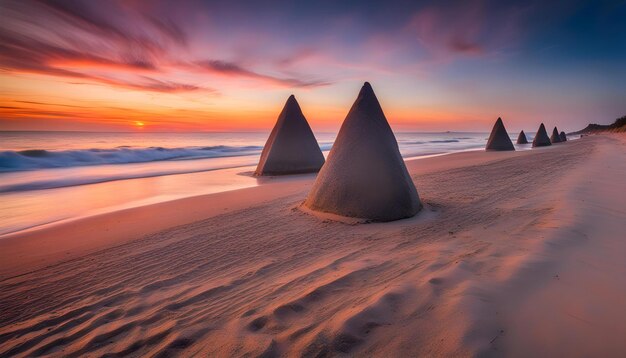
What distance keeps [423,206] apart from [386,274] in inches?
122

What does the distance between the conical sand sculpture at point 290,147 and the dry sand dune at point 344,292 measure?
6.95 m

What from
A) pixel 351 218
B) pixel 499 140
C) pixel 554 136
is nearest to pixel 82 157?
pixel 351 218

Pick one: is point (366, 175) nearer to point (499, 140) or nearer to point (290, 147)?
point (290, 147)

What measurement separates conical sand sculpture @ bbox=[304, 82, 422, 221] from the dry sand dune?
0.39 meters

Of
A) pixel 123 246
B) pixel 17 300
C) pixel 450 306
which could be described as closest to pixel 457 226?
pixel 450 306

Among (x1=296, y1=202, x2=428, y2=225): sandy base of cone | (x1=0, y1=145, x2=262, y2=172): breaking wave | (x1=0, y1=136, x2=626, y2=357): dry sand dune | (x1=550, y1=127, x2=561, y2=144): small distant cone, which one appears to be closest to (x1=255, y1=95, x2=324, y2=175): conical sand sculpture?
(x1=296, y1=202, x2=428, y2=225): sandy base of cone

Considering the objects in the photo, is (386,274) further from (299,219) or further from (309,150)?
(309,150)

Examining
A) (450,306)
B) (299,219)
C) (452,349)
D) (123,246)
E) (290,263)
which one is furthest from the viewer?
(299,219)

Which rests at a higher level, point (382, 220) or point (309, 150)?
point (309, 150)

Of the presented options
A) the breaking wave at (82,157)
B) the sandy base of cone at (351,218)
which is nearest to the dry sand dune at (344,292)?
the sandy base of cone at (351,218)

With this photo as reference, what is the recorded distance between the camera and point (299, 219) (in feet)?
17.6

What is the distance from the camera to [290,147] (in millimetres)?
11828

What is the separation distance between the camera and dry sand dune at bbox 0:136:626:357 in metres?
2.06

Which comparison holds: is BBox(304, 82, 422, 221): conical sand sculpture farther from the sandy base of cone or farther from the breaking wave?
the breaking wave
